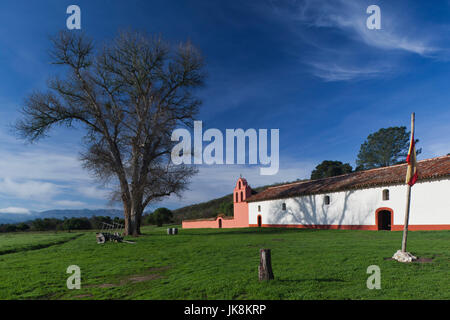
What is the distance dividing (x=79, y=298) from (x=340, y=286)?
609 centimetres

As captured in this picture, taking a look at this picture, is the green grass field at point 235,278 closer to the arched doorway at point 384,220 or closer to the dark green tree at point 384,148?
the arched doorway at point 384,220

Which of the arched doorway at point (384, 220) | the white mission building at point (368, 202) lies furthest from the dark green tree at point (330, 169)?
the arched doorway at point (384, 220)

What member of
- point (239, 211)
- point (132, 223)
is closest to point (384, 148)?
point (239, 211)

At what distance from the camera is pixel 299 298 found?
5.45 meters

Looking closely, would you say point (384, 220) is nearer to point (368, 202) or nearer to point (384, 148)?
point (368, 202)

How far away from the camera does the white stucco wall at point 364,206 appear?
18.3 m

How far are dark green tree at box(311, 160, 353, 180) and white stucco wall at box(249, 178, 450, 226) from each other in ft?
88.1

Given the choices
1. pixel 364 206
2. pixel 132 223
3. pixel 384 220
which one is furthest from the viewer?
pixel 364 206

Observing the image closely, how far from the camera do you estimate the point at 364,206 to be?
75.1 feet

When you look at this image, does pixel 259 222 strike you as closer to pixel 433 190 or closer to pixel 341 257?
pixel 433 190

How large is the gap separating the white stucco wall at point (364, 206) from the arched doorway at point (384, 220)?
448mm

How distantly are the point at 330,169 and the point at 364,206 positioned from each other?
34664 mm

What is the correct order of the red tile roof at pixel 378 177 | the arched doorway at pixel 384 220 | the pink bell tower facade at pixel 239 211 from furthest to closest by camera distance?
the pink bell tower facade at pixel 239 211 < the arched doorway at pixel 384 220 < the red tile roof at pixel 378 177
